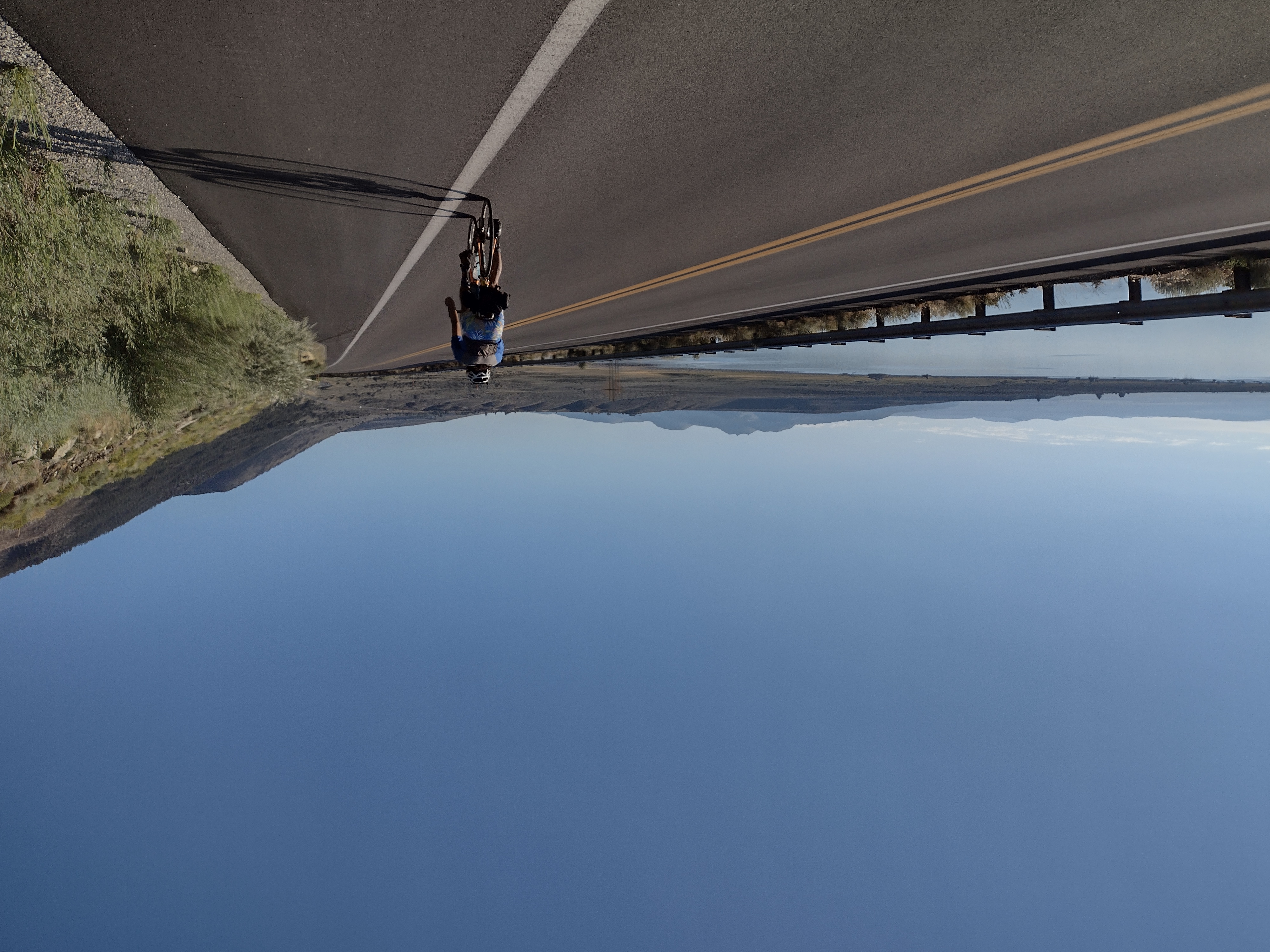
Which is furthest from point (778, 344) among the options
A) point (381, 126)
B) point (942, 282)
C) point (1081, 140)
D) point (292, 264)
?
point (292, 264)

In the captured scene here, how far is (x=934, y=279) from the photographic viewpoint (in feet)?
25.3

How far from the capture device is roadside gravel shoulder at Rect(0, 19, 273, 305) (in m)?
4.34

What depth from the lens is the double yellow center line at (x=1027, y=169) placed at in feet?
16.4

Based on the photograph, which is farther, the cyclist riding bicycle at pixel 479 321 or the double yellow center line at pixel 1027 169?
the cyclist riding bicycle at pixel 479 321

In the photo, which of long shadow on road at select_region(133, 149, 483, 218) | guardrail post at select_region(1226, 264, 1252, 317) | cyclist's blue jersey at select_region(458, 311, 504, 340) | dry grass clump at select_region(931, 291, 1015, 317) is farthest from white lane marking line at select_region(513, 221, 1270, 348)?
cyclist's blue jersey at select_region(458, 311, 504, 340)

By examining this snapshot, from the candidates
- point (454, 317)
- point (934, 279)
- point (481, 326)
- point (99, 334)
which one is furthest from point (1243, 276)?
point (99, 334)

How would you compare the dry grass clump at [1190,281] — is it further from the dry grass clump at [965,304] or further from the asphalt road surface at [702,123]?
the dry grass clump at [965,304]

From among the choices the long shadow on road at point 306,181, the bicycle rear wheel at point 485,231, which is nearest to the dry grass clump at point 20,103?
the long shadow on road at point 306,181

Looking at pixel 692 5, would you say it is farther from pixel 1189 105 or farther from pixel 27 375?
pixel 27 375

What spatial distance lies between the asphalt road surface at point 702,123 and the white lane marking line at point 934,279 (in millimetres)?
40

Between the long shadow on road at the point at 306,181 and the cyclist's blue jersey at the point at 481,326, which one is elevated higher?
the long shadow on road at the point at 306,181

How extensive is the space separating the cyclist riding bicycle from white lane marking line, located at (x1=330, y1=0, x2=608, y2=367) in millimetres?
717

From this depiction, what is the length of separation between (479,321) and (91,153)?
3983 millimetres

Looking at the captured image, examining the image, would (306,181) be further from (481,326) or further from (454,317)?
(481,326)
